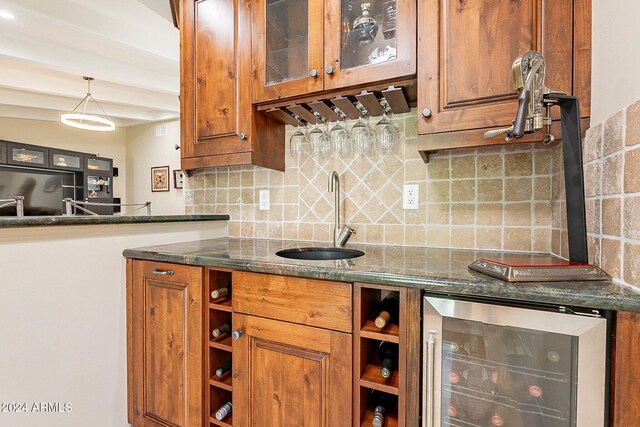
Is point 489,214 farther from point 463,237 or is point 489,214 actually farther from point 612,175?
point 612,175

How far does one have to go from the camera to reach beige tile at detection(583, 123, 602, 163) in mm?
865

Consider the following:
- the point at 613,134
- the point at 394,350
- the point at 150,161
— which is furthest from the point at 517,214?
the point at 150,161

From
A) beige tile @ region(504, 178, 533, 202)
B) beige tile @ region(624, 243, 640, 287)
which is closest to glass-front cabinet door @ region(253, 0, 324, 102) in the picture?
beige tile @ region(504, 178, 533, 202)

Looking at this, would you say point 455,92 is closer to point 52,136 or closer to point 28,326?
point 28,326

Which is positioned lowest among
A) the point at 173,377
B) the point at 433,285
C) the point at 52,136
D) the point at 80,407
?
the point at 80,407

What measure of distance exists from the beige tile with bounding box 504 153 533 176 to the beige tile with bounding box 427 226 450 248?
362 mm

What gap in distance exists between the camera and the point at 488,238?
134cm

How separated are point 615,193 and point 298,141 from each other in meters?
1.33

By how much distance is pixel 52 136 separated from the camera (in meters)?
5.40

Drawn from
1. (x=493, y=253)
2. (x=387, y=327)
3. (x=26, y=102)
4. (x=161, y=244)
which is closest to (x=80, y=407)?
(x=161, y=244)

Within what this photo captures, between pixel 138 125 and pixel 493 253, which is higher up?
pixel 138 125

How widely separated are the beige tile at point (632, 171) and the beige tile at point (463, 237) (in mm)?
654

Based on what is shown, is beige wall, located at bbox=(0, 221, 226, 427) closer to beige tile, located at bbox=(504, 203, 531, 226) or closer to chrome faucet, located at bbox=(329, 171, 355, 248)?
chrome faucet, located at bbox=(329, 171, 355, 248)

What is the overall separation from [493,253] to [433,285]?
0.63 m
